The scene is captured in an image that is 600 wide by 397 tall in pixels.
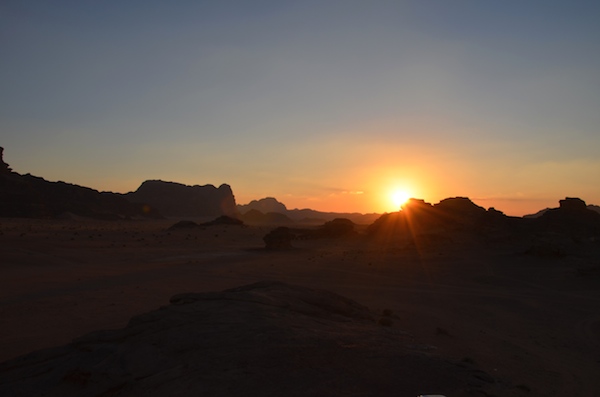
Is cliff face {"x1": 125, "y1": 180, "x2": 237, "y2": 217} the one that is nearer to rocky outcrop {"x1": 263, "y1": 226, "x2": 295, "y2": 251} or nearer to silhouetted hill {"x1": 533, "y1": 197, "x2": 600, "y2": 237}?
rocky outcrop {"x1": 263, "y1": 226, "x2": 295, "y2": 251}

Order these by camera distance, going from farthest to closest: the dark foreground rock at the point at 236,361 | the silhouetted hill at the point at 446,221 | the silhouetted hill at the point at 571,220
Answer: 1. the silhouetted hill at the point at 446,221
2. the silhouetted hill at the point at 571,220
3. the dark foreground rock at the point at 236,361

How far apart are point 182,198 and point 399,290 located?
12997 cm

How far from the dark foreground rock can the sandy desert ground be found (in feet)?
3.81

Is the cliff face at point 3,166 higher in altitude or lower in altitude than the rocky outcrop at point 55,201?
higher

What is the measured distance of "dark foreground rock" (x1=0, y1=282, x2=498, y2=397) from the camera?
618cm

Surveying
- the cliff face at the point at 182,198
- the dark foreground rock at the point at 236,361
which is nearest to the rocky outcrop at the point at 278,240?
the dark foreground rock at the point at 236,361

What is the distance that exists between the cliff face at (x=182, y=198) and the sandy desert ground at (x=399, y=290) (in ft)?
339

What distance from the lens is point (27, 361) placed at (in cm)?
864

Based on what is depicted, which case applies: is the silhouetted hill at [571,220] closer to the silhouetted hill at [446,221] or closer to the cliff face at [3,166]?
the silhouetted hill at [446,221]

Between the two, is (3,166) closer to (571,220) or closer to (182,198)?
(182,198)

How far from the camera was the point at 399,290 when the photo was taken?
20.4 meters

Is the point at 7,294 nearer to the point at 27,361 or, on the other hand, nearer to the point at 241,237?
the point at 27,361

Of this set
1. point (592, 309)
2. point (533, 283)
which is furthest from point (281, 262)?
point (592, 309)

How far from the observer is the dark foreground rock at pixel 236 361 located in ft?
20.3
